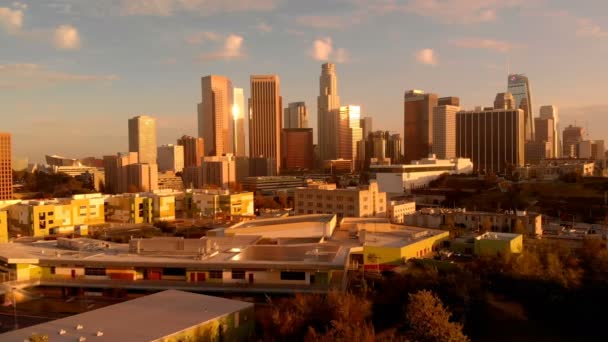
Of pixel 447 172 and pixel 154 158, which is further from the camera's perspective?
pixel 154 158

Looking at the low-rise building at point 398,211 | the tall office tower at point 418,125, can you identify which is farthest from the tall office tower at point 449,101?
the low-rise building at point 398,211

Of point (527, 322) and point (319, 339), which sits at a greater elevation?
point (319, 339)

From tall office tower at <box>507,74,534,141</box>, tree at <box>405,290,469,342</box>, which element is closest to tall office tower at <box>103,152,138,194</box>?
tree at <box>405,290,469,342</box>

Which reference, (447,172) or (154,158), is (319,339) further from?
(154,158)

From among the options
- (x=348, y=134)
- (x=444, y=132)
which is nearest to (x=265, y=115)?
(x=348, y=134)

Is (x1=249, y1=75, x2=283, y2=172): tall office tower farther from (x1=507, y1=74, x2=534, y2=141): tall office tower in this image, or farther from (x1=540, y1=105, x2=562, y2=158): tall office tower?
(x1=540, y1=105, x2=562, y2=158): tall office tower

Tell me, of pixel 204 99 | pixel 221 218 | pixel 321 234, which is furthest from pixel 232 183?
pixel 204 99

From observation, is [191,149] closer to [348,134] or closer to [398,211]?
[348,134]
